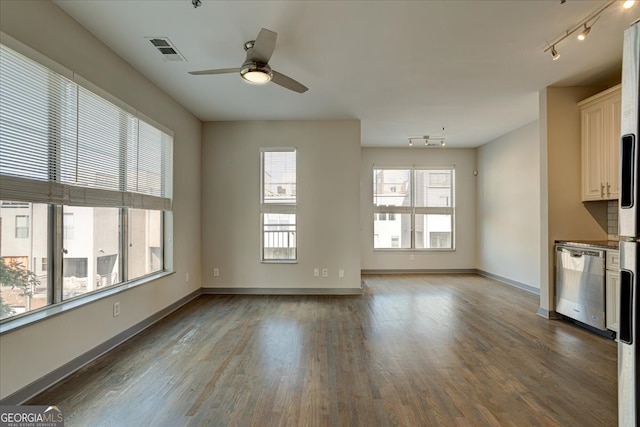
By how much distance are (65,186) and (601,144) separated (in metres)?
5.56

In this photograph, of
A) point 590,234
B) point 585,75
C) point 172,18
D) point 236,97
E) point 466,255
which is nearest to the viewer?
point 172,18

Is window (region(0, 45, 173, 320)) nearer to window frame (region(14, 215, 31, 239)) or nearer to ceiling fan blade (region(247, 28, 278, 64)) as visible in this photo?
window frame (region(14, 215, 31, 239))

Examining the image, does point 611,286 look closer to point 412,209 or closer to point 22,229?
point 412,209

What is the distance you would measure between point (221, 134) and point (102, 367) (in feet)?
12.5

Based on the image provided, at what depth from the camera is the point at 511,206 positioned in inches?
230

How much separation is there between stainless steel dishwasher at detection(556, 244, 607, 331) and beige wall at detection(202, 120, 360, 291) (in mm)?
2751

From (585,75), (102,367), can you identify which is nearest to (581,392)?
(585,75)

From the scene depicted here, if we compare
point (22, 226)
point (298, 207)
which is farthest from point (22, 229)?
point (298, 207)

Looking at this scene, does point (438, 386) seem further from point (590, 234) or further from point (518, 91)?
point (518, 91)

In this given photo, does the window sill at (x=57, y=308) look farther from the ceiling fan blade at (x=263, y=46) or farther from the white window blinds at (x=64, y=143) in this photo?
the ceiling fan blade at (x=263, y=46)

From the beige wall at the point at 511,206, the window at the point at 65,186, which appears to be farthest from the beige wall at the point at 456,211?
the window at the point at 65,186

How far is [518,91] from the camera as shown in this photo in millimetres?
3955

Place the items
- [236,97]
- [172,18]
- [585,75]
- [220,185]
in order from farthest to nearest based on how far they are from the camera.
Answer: [220,185]
[236,97]
[585,75]
[172,18]

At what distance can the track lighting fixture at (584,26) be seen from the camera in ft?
7.53
